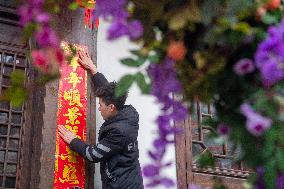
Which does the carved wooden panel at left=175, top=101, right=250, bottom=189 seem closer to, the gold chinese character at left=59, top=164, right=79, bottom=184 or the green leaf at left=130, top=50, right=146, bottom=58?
the gold chinese character at left=59, top=164, right=79, bottom=184

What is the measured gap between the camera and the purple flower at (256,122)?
1.09 metres

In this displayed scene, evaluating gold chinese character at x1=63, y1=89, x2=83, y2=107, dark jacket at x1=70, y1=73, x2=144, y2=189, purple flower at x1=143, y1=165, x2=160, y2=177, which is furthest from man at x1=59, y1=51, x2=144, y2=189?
purple flower at x1=143, y1=165, x2=160, y2=177

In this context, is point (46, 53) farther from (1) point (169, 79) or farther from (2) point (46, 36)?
(1) point (169, 79)

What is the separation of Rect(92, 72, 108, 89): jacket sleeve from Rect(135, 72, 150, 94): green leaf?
122 inches

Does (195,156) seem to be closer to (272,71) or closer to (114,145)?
(114,145)

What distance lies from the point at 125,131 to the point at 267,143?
280 cm

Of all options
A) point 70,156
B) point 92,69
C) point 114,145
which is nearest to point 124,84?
point 114,145

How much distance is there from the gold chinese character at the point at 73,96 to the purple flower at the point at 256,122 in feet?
10.7

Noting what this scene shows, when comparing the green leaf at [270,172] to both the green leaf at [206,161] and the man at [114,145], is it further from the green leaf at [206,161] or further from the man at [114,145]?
the man at [114,145]

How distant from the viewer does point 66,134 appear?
4.11m

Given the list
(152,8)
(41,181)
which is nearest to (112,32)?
(152,8)

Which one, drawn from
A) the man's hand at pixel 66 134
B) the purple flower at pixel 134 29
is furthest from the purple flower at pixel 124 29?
the man's hand at pixel 66 134

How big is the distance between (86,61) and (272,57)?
3.40 meters

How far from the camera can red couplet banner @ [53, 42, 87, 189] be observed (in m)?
4.05
